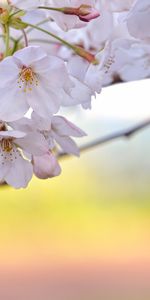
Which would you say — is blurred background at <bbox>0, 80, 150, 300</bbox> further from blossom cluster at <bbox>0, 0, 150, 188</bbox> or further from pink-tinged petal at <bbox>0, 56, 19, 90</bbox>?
pink-tinged petal at <bbox>0, 56, 19, 90</bbox>

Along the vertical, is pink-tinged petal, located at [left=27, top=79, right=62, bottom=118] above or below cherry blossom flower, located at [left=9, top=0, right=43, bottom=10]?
below

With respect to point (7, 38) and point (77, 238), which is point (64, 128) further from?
point (77, 238)

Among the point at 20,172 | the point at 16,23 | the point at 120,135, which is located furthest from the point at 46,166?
the point at 120,135

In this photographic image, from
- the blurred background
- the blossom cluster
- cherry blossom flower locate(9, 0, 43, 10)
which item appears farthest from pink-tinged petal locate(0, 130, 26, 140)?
the blurred background

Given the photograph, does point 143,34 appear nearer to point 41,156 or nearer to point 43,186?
point 41,156

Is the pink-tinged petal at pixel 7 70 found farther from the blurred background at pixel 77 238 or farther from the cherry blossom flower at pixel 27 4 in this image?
the blurred background at pixel 77 238

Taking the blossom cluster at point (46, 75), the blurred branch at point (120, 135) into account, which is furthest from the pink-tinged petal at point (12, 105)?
the blurred branch at point (120, 135)
